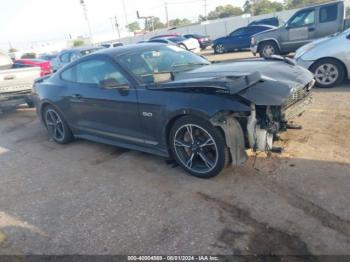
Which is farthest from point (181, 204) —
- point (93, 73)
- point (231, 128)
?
point (93, 73)

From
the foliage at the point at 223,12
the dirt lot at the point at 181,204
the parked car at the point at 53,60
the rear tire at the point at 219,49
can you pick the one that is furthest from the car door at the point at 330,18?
the foliage at the point at 223,12

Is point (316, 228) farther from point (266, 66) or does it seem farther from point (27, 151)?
point (27, 151)

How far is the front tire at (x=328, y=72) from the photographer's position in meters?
7.18

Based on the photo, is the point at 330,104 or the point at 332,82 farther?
the point at 332,82

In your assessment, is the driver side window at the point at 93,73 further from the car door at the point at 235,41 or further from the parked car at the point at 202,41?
the parked car at the point at 202,41

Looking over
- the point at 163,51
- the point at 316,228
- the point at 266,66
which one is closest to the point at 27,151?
the point at 163,51

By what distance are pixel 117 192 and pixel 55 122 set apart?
8.80 feet

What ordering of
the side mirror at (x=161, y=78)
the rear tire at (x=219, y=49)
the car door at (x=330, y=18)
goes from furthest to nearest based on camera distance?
the rear tire at (x=219, y=49), the car door at (x=330, y=18), the side mirror at (x=161, y=78)

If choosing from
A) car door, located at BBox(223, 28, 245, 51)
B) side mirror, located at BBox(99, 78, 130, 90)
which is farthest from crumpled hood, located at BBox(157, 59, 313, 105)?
car door, located at BBox(223, 28, 245, 51)

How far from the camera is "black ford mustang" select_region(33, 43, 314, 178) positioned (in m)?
3.60

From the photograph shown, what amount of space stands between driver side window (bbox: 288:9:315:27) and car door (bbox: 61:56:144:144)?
30.0ft

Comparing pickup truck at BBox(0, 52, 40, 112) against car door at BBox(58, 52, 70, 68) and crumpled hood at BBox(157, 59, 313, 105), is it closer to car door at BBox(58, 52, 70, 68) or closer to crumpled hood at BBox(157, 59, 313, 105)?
crumpled hood at BBox(157, 59, 313, 105)

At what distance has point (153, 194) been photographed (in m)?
3.85

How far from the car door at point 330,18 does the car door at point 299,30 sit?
0.22 meters
